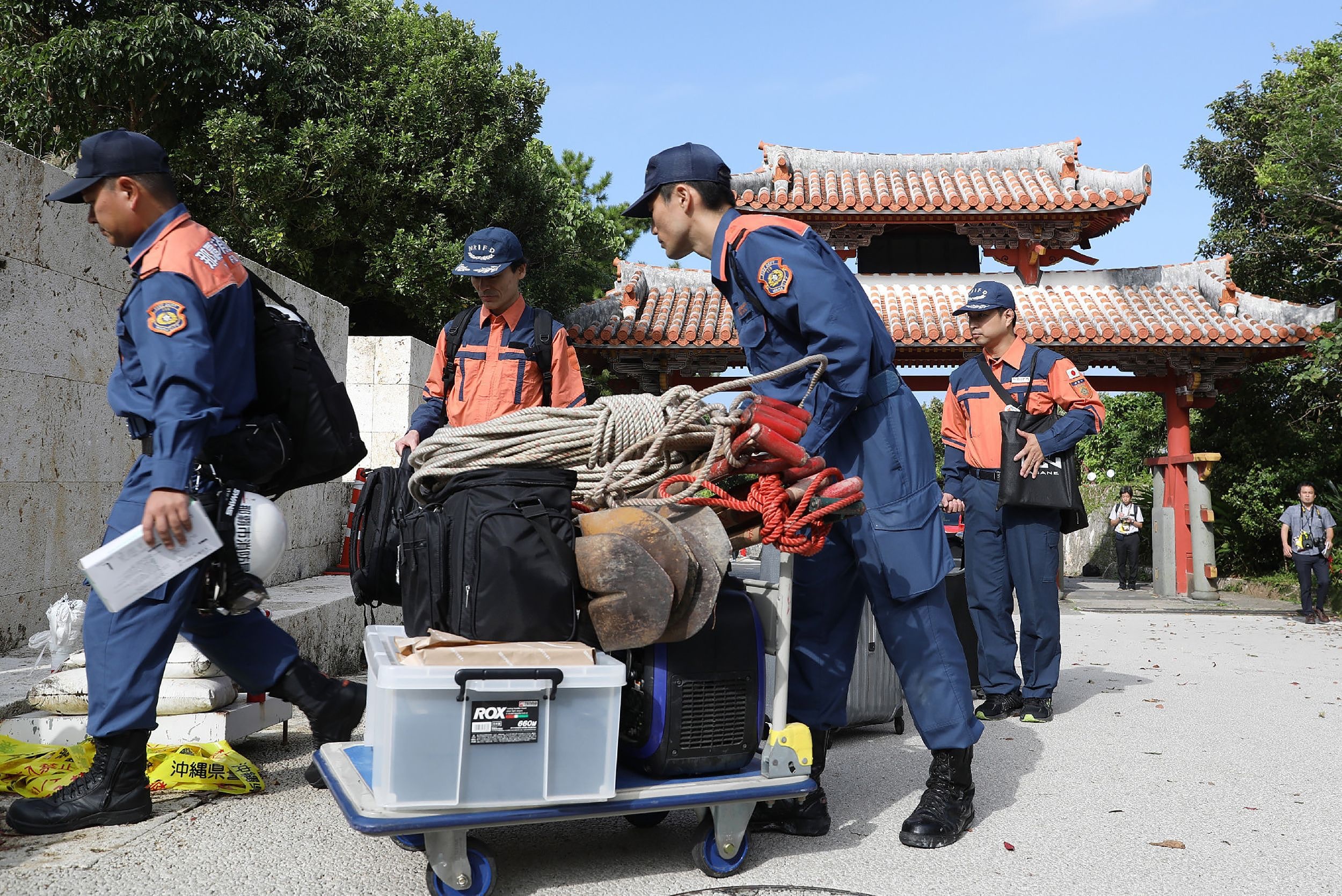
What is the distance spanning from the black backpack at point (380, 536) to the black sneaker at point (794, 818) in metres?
1.26

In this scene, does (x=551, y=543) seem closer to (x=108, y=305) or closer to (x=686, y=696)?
(x=686, y=696)

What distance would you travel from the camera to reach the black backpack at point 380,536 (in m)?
3.15

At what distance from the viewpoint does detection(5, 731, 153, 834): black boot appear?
8.94ft

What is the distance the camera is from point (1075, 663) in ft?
24.2

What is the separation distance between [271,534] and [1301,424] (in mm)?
19436

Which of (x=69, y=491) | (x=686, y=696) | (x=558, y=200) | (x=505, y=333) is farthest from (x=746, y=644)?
(x=558, y=200)

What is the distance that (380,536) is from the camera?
315 centimetres

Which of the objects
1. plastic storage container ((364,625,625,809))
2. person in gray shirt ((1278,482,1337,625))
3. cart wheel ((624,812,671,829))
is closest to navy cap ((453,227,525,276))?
plastic storage container ((364,625,625,809))

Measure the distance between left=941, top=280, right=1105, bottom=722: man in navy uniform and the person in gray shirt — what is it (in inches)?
356

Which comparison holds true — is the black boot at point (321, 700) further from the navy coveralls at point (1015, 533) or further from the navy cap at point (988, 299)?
the navy cap at point (988, 299)

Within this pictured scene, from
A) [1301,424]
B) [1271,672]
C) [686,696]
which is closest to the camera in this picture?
[686,696]

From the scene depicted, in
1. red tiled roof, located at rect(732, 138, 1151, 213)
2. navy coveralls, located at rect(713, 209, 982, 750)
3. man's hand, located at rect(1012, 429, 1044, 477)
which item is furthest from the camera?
red tiled roof, located at rect(732, 138, 1151, 213)

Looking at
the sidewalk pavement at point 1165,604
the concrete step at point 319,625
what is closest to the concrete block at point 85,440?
the concrete step at point 319,625

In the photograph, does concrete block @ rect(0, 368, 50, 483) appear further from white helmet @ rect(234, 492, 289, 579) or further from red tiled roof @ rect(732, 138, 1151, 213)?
red tiled roof @ rect(732, 138, 1151, 213)
